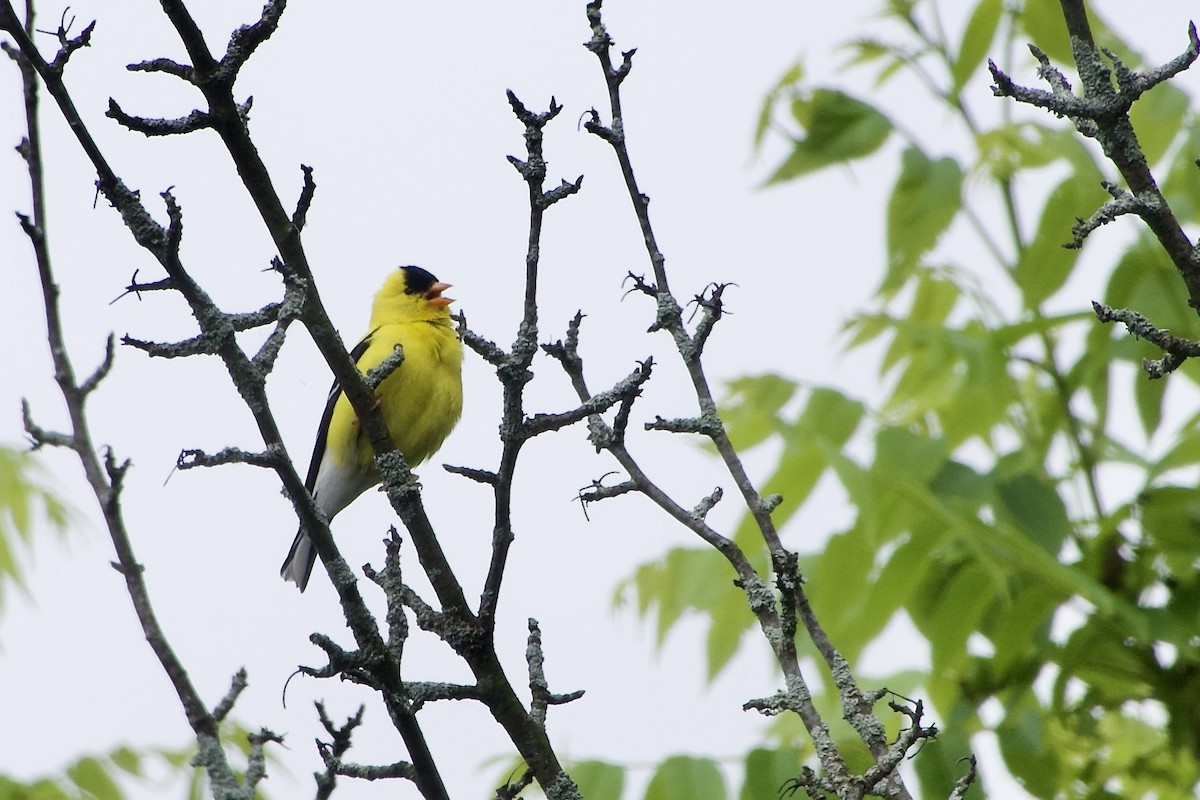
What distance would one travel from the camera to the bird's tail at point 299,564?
5.73m

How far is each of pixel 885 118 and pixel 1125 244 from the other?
2.85ft

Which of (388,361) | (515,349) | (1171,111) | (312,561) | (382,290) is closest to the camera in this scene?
(515,349)

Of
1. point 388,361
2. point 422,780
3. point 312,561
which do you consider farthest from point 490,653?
point 312,561

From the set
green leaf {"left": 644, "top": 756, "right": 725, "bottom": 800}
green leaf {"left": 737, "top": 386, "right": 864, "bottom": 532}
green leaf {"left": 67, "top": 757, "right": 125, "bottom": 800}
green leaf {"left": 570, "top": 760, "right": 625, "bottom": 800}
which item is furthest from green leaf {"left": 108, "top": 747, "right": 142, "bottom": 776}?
green leaf {"left": 737, "top": 386, "right": 864, "bottom": 532}

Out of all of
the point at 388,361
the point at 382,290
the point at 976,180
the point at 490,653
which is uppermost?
the point at 382,290

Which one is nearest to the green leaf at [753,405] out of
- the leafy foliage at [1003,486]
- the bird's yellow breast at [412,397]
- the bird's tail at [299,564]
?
the leafy foliage at [1003,486]

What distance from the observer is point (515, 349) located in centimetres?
210

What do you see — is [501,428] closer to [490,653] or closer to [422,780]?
[490,653]

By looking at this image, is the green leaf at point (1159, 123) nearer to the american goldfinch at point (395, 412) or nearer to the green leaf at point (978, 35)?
the green leaf at point (978, 35)

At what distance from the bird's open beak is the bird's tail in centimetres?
119

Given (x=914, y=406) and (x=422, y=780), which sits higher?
(x=914, y=406)

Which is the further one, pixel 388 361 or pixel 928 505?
pixel 928 505

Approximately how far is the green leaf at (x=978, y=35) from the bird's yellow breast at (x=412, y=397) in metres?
2.33

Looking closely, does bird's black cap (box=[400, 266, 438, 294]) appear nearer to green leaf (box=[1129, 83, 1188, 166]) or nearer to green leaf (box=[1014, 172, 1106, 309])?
green leaf (box=[1014, 172, 1106, 309])
